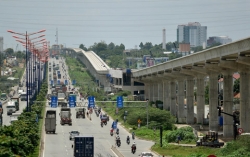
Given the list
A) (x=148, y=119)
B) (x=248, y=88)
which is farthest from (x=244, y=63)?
(x=148, y=119)

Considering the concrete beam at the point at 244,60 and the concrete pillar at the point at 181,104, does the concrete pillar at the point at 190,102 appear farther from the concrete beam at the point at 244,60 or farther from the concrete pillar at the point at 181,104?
the concrete beam at the point at 244,60

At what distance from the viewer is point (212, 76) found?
96.1 m

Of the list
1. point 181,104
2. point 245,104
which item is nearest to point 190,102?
point 181,104

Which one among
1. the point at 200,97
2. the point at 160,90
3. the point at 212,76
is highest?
the point at 212,76

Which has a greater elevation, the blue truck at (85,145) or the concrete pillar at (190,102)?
the concrete pillar at (190,102)

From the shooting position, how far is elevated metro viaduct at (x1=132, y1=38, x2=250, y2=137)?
80.6 meters

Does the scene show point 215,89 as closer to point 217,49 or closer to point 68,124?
point 217,49

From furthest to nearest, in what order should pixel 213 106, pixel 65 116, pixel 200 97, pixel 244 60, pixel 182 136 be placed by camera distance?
pixel 65 116 → pixel 200 97 → pixel 213 106 → pixel 182 136 → pixel 244 60

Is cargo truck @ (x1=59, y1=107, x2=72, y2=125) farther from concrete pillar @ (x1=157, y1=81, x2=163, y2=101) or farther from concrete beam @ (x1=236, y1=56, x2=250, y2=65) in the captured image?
concrete beam @ (x1=236, y1=56, x2=250, y2=65)

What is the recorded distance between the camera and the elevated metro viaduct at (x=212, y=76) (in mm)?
80562

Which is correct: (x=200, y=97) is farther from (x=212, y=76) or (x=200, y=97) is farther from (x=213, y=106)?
(x=213, y=106)

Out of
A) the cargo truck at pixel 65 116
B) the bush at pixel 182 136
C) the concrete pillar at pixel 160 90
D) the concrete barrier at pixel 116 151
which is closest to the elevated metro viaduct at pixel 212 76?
the bush at pixel 182 136

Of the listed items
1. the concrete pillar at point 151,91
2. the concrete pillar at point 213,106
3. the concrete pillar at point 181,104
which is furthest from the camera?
the concrete pillar at point 151,91

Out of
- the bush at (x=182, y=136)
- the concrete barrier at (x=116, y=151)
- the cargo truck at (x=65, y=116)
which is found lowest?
the concrete barrier at (x=116, y=151)
